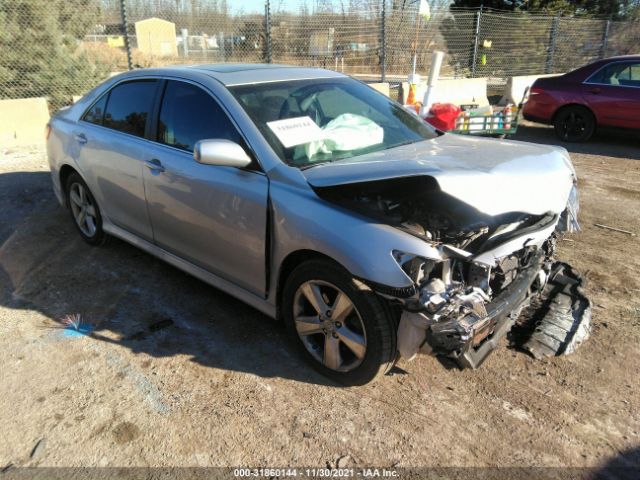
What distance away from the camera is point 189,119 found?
363cm

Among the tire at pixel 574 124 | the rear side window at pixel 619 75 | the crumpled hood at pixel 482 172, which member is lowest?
the tire at pixel 574 124

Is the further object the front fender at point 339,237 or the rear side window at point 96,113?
the rear side window at point 96,113

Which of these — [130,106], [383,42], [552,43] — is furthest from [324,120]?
[552,43]

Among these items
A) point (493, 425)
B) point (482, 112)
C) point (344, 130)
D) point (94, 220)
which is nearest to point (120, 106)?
point (94, 220)

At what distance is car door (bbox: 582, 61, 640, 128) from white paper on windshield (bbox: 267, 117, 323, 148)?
7.94m

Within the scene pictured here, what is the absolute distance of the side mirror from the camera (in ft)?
9.87

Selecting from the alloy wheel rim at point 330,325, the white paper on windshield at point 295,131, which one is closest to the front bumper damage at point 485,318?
the alloy wheel rim at point 330,325

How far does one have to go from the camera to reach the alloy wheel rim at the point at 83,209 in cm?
484

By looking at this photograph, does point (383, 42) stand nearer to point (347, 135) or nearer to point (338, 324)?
point (347, 135)

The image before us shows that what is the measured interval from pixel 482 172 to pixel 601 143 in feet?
28.6

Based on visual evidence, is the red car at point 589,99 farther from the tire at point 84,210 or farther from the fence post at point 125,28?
the tire at point 84,210

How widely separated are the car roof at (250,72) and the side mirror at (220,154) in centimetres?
66

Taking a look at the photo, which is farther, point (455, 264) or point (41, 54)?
point (41, 54)

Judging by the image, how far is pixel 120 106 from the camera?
171 inches
